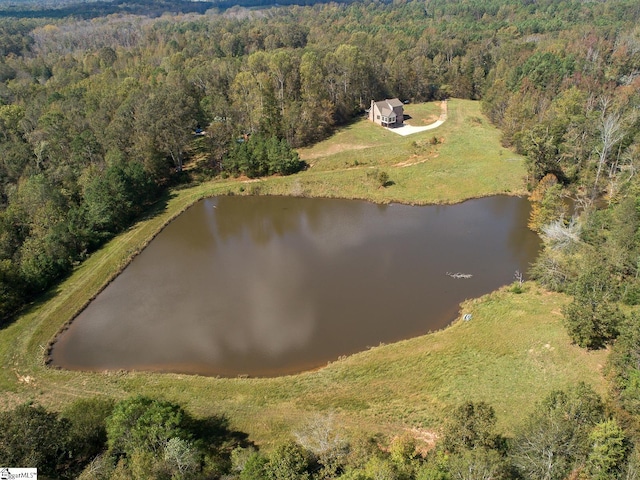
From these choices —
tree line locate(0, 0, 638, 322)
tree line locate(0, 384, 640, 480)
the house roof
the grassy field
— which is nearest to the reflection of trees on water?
tree line locate(0, 0, 638, 322)

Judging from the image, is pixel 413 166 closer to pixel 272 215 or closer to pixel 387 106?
pixel 387 106

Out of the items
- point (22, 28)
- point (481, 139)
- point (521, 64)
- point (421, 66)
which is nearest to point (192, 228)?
point (481, 139)

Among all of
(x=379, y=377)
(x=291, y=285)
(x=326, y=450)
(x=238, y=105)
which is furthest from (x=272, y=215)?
(x=326, y=450)

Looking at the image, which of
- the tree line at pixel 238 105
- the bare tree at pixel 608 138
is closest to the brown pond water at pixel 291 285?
the bare tree at pixel 608 138

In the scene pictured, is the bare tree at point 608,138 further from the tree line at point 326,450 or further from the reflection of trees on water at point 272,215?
the tree line at point 326,450

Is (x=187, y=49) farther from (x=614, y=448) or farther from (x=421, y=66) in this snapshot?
(x=614, y=448)
